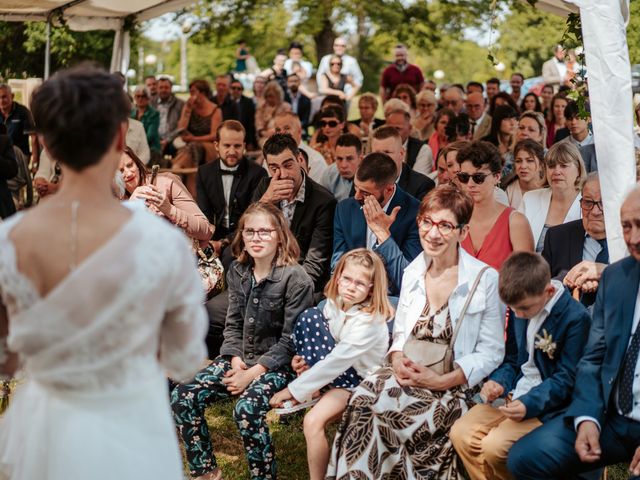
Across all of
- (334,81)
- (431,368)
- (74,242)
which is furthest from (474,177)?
(334,81)

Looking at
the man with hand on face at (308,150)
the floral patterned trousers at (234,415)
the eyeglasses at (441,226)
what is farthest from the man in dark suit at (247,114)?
the eyeglasses at (441,226)

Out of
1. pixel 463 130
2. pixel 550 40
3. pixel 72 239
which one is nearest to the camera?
pixel 72 239

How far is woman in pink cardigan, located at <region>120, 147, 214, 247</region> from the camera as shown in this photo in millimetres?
5477

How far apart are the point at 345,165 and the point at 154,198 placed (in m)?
1.96

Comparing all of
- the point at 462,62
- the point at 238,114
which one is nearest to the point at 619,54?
the point at 238,114

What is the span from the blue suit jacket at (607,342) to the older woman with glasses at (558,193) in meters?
1.83

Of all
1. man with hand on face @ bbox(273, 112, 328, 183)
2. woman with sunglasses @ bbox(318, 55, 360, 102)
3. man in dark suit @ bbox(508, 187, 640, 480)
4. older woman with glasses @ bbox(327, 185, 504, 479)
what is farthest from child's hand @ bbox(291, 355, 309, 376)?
woman with sunglasses @ bbox(318, 55, 360, 102)

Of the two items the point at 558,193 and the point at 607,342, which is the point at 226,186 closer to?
the point at 558,193

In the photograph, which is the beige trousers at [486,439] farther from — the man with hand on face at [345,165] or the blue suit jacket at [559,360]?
the man with hand on face at [345,165]

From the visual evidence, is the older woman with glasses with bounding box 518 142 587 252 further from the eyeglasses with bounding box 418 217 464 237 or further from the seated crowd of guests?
the eyeglasses with bounding box 418 217 464 237

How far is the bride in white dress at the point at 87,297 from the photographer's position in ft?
7.57

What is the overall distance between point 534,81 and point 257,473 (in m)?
19.1

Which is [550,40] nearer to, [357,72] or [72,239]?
[357,72]

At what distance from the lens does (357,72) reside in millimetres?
17344
